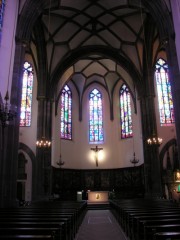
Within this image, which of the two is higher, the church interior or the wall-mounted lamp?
the church interior

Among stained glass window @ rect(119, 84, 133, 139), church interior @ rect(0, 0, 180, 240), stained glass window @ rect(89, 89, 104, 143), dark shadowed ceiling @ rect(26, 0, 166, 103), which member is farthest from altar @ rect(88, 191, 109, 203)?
dark shadowed ceiling @ rect(26, 0, 166, 103)

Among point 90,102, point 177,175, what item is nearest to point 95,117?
point 90,102

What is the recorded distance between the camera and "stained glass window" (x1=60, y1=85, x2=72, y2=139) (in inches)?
1119

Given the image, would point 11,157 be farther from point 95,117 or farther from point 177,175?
point 95,117

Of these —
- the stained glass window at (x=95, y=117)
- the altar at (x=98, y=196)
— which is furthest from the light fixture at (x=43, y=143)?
the stained glass window at (x=95, y=117)

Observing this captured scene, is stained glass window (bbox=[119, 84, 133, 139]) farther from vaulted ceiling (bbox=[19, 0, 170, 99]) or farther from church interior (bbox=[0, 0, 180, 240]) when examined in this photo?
vaulted ceiling (bbox=[19, 0, 170, 99])

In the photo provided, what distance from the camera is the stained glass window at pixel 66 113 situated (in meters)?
28.4

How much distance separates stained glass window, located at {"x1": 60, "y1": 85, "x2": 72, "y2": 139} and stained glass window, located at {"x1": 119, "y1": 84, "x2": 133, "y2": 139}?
642 centimetres

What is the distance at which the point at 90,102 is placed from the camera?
31.4 metres

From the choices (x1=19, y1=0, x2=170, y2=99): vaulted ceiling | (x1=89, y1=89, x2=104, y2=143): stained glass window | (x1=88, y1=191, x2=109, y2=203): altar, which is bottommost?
(x1=88, y1=191, x2=109, y2=203): altar

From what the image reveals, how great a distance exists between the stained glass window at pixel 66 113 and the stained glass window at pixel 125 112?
6416mm

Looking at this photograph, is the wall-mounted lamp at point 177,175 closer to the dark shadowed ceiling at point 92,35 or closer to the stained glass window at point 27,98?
the dark shadowed ceiling at point 92,35

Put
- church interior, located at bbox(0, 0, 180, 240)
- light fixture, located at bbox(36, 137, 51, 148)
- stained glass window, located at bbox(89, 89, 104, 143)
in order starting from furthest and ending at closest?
stained glass window, located at bbox(89, 89, 104, 143) → light fixture, located at bbox(36, 137, 51, 148) → church interior, located at bbox(0, 0, 180, 240)

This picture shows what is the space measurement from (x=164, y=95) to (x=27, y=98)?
13.7 m
